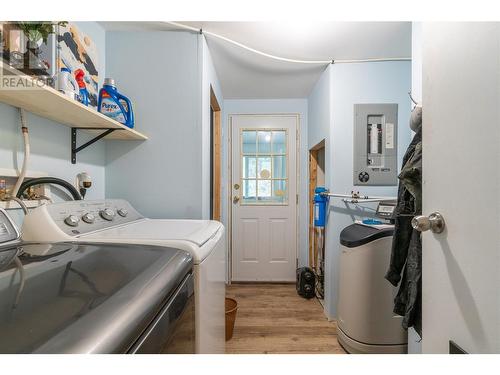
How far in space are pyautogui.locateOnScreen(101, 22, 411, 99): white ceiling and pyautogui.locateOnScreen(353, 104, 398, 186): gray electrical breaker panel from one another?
47 centimetres

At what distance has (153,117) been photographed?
5.64ft

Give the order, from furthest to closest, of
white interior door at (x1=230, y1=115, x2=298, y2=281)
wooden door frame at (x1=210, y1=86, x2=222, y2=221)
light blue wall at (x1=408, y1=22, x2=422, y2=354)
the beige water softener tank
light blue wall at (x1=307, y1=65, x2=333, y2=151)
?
white interior door at (x1=230, y1=115, x2=298, y2=281), wooden door frame at (x1=210, y1=86, x2=222, y2=221), light blue wall at (x1=307, y1=65, x2=333, y2=151), the beige water softener tank, light blue wall at (x1=408, y1=22, x2=422, y2=354)

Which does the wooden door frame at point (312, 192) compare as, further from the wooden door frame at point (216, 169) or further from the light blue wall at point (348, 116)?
the wooden door frame at point (216, 169)

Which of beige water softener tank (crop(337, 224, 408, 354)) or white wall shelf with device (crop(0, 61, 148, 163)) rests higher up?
white wall shelf with device (crop(0, 61, 148, 163))

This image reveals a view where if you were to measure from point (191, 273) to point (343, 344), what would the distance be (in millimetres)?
1626

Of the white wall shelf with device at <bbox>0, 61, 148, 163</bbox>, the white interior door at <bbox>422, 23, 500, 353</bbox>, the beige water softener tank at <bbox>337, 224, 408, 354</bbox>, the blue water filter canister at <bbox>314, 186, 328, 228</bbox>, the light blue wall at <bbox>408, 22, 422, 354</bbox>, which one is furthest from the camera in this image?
the blue water filter canister at <bbox>314, 186, 328, 228</bbox>

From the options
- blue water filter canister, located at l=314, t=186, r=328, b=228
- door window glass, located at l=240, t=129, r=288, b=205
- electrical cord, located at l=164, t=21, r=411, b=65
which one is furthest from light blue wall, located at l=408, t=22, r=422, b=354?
door window glass, located at l=240, t=129, r=288, b=205

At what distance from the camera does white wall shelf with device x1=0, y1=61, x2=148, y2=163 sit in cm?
87

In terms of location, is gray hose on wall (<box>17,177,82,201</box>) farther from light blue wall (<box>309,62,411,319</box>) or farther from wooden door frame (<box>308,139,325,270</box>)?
wooden door frame (<box>308,139,325,270</box>)

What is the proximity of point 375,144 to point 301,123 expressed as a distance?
1.18 meters

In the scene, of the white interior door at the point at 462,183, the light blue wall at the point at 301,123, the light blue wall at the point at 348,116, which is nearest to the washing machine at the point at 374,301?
the light blue wall at the point at 348,116

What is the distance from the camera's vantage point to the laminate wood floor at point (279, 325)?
6.19 feet

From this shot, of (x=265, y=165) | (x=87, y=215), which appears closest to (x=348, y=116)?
(x=265, y=165)

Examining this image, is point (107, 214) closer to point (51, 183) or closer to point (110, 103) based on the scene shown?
point (51, 183)
